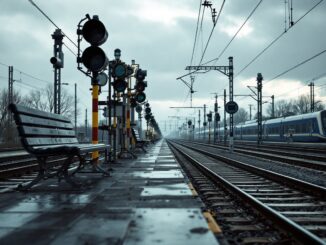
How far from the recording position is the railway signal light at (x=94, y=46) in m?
8.85

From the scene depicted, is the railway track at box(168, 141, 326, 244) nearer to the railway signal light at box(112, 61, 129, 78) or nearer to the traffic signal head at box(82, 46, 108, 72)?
the traffic signal head at box(82, 46, 108, 72)

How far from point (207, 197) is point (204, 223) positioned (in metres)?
2.80

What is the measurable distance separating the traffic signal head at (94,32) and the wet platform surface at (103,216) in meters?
Result: 3.63

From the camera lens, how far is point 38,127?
6629 millimetres

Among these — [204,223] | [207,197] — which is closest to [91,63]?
[207,197]

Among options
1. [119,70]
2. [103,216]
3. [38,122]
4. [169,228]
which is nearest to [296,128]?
[119,70]

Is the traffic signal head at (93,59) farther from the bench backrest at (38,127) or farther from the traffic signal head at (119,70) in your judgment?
the traffic signal head at (119,70)

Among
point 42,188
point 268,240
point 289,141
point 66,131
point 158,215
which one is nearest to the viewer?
point 268,240

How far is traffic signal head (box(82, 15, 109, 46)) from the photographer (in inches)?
348

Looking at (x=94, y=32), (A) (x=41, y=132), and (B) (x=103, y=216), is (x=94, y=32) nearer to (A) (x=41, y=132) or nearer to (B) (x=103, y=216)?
(A) (x=41, y=132)

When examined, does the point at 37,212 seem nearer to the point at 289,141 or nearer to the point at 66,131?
the point at 66,131

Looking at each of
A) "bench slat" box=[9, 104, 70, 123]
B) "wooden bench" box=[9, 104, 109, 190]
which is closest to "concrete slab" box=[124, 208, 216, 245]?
"wooden bench" box=[9, 104, 109, 190]

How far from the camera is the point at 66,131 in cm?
870

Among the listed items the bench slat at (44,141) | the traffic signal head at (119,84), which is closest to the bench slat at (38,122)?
the bench slat at (44,141)
